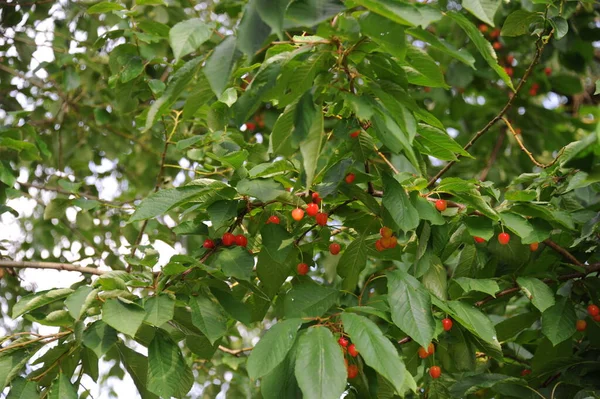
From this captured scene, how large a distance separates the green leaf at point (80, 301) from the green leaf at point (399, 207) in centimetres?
65

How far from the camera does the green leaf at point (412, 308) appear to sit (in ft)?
4.85

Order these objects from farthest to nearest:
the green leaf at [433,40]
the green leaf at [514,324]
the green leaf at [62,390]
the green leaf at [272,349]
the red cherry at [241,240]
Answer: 1. the green leaf at [514,324]
2. the red cherry at [241,240]
3. the green leaf at [62,390]
4. the green leaf at [272,349]
5. the green leaf at [433,40]

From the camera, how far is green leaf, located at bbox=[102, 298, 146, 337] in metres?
1.45

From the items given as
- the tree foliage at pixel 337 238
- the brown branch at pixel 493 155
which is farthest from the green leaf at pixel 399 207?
the brown branch at pixel 493 155

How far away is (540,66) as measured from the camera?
13.4 feet

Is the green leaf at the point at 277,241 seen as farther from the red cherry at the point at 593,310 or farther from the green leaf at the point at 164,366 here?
the red cherry at the point at 593,310

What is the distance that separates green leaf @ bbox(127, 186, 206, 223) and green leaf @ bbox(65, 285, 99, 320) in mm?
179

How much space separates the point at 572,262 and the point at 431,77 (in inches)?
32.2

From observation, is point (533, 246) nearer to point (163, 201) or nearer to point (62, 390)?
point (163, 201)

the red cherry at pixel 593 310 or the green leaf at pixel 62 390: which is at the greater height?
the red cherry at pixel 593 310

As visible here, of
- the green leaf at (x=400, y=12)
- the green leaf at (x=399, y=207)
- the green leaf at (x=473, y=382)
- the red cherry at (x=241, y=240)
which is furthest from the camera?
the green leaf at (x=473, y=382)

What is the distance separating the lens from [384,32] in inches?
48.3

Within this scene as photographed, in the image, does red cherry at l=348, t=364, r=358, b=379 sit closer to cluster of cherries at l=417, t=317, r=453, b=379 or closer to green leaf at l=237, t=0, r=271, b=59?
cluster of cherries at l=417, t=317, r=453, b=379

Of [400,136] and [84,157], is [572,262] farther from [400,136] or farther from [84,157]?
[84,157]
